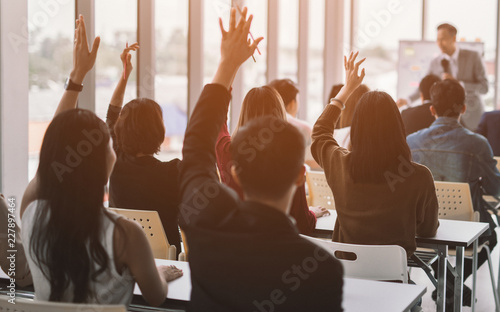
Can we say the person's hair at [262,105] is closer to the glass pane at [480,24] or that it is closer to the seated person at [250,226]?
the seated person at [250,226]

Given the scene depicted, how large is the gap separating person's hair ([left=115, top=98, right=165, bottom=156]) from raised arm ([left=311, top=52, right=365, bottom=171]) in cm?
75

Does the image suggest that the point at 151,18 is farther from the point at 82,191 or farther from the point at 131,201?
the point at 82,191

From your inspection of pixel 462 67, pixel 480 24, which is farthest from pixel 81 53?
pixel 480 24

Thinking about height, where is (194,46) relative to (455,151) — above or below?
above

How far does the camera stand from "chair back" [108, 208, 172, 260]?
291 centimetres

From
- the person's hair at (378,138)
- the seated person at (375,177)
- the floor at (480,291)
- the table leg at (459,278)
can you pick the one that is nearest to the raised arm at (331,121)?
the seated person at (375,177)

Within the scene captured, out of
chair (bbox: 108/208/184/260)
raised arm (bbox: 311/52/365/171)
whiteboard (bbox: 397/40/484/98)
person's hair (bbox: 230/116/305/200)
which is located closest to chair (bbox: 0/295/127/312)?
person's hair (bbox: 230/116/305/200)

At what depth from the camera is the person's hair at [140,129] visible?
3.11 meters

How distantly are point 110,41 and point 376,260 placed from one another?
3086 mm

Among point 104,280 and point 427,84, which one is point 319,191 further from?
point 104,280

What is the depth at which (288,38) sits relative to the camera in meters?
8.42

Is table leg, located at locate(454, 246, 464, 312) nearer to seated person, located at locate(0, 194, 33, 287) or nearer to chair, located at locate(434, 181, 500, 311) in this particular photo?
chair, located at locate(434, 181, 500, 311)

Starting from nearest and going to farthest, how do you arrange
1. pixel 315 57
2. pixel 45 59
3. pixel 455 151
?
pixel 455 151 < pixel 45 59 < pixel 315 57

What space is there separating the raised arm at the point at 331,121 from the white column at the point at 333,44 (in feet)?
21.5
